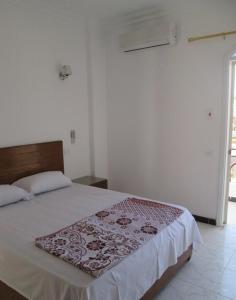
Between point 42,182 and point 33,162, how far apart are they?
39cm

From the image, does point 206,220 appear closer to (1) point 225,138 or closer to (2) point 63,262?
(1) point 225,138

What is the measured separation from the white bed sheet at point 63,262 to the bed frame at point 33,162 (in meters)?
0.23

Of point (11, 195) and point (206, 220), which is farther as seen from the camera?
point (206, 220)

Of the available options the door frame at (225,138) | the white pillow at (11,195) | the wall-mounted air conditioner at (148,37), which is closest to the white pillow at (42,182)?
the white pillow at (11,195)

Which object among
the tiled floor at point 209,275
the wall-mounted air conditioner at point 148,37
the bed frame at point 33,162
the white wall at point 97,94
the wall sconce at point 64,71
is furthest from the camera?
the white wall at point 97,94

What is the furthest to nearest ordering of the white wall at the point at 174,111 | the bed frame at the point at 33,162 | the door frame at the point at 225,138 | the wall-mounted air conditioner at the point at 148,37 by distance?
the wall-mounted air conditioner at the point at 148,37 < the white wall at the point at 174,111 < the door frame at the point at 225,138 < the bed frame at the point at 33,162

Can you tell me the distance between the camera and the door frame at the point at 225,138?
10.1ft

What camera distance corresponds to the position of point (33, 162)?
127 inches

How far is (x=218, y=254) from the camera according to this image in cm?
276

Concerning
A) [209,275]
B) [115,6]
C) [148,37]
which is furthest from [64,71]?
[209,275]

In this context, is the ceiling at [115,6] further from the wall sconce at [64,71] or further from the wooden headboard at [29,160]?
the wooden headboard at [29,160]

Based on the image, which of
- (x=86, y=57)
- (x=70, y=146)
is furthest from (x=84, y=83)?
(x=70, y=146)

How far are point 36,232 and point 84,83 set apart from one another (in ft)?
8.17

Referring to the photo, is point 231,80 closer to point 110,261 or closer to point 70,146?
point 70,146
